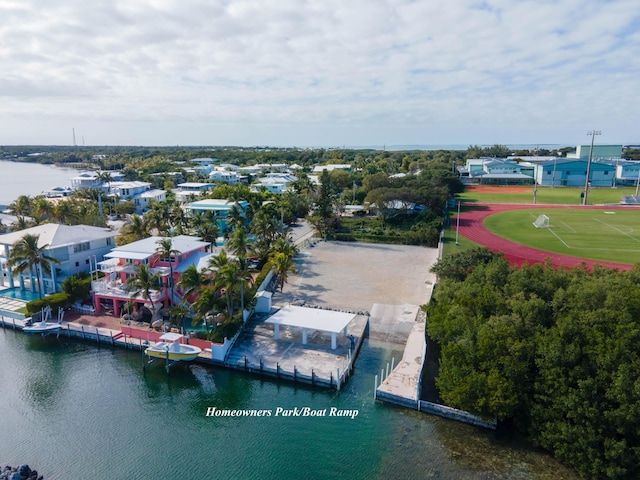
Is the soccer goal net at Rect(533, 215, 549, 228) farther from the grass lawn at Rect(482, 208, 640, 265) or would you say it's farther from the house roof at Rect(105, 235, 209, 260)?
the house roof at Rect(105, 235, 209, 260)

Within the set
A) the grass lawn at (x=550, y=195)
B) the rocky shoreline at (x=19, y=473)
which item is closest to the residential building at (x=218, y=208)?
the rocky shoreline at (x=19, y=473)

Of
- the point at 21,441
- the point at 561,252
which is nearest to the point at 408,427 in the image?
the point at 21,441

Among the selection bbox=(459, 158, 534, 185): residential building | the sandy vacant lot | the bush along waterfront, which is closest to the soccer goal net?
the sandy vacant lot

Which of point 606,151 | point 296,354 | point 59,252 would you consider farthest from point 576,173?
point 59,252

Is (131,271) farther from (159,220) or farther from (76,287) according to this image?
(159,220)

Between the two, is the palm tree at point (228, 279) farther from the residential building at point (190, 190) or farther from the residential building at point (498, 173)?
the residential building at point (498, 173)

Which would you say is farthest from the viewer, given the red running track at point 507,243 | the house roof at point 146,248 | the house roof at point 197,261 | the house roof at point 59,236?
the red running track at point 507,243

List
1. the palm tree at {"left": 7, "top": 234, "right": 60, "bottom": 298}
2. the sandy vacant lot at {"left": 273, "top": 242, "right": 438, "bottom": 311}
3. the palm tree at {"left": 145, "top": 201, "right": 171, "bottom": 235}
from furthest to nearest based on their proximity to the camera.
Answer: the palm tree at {"left": 145, "top": 201, "right": 171, "bottom": 235} → the sandy vacant lot at {"left": 273, "top": 242, "right": 438, "bottom": 311} → the palm tree at {"left": 7, "top": 234, "right": 60, "bottom": 298}
